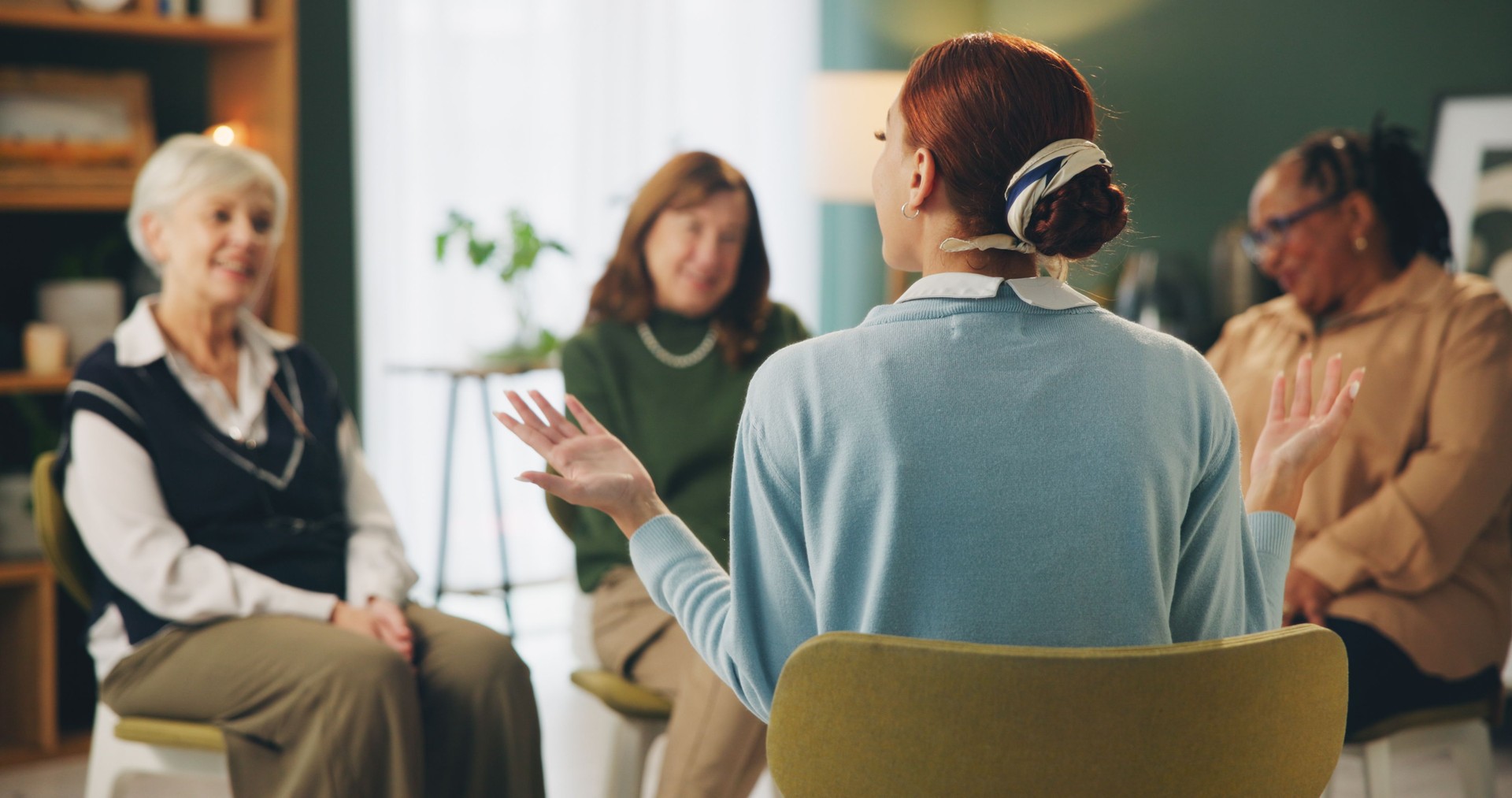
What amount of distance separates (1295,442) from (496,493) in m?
2.86

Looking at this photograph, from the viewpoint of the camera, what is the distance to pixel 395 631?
195cm

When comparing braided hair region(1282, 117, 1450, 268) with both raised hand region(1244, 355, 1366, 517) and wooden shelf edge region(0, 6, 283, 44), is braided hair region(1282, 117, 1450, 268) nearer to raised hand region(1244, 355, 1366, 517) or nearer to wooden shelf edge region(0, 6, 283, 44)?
raised hand region(1244, 355, 1366, 517)

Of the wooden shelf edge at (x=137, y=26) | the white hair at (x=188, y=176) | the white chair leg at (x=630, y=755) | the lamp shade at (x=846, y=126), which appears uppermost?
the wooden shelf edge at (x=137, y=26)

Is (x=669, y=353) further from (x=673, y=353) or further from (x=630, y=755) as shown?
(x=630, y=755)

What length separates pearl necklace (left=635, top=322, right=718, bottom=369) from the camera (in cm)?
227

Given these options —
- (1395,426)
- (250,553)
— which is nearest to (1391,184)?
(1395,426)

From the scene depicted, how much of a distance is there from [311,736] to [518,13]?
9.64 feet

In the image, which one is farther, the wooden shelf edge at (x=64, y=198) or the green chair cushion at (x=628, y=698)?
the wooden shelf edge at (x=64, y=198)

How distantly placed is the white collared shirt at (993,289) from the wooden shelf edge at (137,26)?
97.0 inches

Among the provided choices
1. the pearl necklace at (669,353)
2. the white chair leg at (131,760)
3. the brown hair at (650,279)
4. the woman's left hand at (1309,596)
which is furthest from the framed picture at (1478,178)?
the white chair leg at (131,760)

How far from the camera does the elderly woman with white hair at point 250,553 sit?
178cm

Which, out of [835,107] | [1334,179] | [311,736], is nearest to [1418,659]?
[1334,179]

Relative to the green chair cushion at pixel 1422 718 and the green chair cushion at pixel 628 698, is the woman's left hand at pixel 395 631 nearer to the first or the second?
the green chair cushion at pixel 628 698

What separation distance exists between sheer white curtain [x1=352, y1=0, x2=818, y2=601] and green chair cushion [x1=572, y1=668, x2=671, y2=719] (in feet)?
6.33
